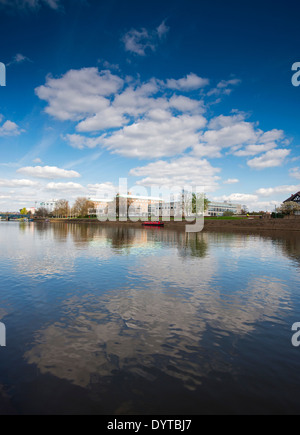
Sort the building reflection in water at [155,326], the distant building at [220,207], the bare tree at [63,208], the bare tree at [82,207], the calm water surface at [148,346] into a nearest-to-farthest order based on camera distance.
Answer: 1. the calm water surface at [148,346]
2. the building reflection in water at [155,326]
3. the bare tree at [82,207]
4. the distant building at [220,207]
5. the bare tree at [63,208]

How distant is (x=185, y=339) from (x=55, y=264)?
12325 millimetres

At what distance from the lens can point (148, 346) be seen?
20.5 feet

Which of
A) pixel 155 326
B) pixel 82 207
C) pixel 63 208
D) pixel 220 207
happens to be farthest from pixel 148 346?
pixel 63 208

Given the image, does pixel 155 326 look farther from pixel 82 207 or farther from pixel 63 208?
pixel 63 208

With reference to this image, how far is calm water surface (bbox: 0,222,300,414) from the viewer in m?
4.41

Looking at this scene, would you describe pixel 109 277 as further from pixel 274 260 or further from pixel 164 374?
pixel 274 260

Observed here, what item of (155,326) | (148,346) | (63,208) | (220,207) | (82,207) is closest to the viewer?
(148,346)

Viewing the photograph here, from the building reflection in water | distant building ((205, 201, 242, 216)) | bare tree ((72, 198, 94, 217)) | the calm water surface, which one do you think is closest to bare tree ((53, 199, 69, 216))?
bare tree ((72, 198, 94, 217))

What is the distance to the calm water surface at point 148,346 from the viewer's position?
4414 millimetres

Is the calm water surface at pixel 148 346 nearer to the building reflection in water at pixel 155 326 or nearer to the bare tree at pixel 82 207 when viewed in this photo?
the building reflection in water at pixel 155 326

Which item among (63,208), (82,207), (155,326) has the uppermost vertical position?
(82,207)

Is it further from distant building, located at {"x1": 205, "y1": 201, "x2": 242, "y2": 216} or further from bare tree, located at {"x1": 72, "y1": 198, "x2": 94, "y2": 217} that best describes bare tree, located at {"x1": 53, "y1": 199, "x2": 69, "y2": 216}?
distant building, located at {"x1": 205, "y1": 201, "x2": 242, "y2": 216}

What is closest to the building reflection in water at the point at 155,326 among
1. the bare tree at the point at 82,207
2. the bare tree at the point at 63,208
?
the bare tree at the point at 82,207

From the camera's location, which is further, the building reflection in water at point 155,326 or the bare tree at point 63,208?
the bare tree at point 63,208
